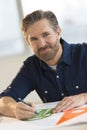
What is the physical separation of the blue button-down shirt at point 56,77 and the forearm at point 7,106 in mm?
72

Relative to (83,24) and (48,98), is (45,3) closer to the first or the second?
(83,24)

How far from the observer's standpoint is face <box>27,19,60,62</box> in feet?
5.07

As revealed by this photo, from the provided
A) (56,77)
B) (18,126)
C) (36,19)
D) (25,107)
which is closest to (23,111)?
(25,107)

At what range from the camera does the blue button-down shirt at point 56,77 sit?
1.64m

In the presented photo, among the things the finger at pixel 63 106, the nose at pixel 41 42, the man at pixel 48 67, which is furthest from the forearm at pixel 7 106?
the nose at pixel 41 42

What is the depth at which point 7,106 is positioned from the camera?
1515 mm

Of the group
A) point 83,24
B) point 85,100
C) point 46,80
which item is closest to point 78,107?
point 85,100

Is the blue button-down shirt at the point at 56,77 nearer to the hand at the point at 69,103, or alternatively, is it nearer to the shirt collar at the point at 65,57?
the shirt collar at the point at 65,57

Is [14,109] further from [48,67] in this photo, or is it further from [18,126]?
[48,67]

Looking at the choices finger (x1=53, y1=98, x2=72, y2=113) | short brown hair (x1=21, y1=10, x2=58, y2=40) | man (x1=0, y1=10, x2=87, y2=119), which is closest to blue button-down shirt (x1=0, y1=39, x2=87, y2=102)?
man (x1=0, y1=10, x2=87, y2=119)

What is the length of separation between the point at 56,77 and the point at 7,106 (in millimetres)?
Result: 325

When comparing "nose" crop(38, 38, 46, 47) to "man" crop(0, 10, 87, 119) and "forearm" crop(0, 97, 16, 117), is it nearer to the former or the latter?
"man" crop(0, 10, 87, 119)

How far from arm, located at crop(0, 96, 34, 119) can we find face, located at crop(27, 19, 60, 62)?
1.02ft

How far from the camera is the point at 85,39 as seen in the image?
3316 mm
